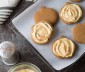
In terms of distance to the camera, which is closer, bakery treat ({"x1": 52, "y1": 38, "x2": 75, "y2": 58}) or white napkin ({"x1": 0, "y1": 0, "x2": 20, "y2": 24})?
bakery treat ({"x1": 52, "y1": 38, "x2": 75, "y2": 58})

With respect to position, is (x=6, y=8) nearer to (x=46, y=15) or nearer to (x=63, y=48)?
(x=46, y=15)

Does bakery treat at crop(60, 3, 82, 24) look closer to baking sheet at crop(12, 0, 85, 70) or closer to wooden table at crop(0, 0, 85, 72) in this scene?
baking sheet at crop(12, 0, 85, 70)

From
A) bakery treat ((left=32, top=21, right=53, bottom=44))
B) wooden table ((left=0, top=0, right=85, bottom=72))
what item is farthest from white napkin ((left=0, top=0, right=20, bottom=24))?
bakery treat ((left=32, top=21, right=53, bottom=44))

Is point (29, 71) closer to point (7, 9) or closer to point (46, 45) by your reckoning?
point (46, 45)

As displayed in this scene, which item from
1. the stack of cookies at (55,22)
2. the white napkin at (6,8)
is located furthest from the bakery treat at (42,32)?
the white napkin at (6,8)

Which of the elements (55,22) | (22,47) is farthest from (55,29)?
(22,47)

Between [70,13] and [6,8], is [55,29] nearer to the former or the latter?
[70,13]
